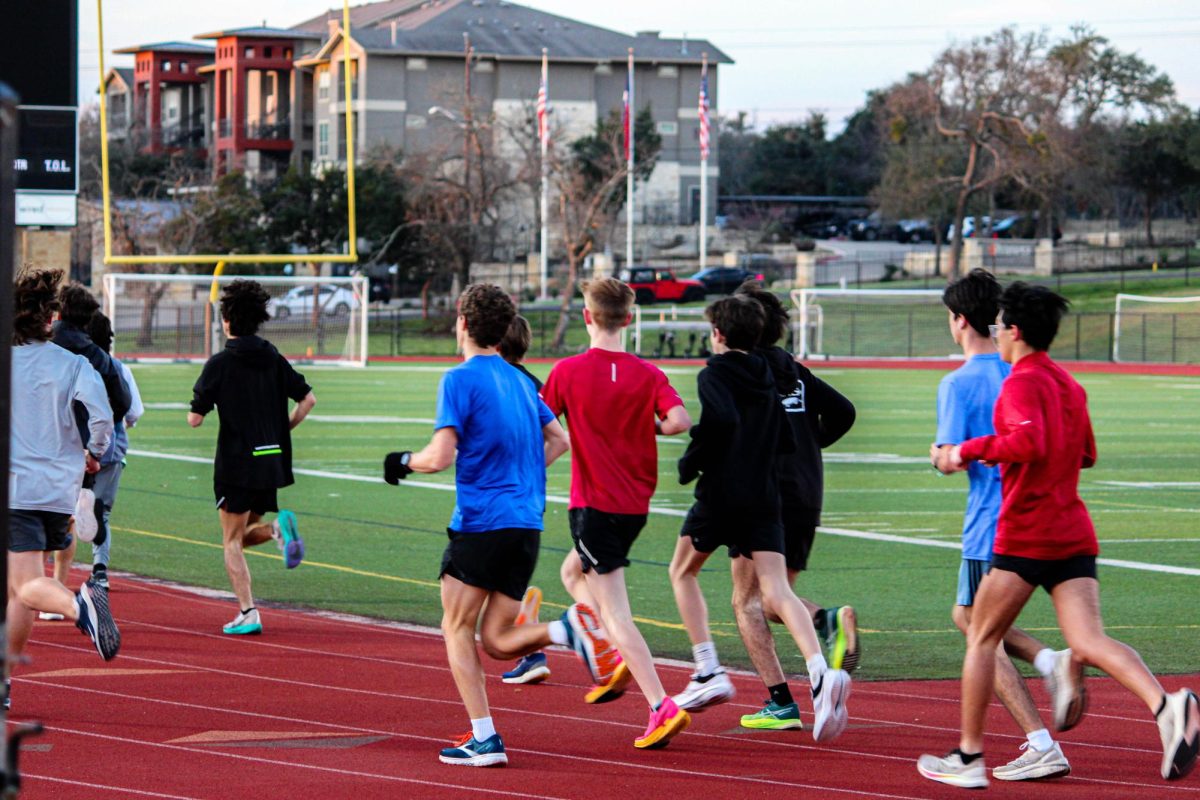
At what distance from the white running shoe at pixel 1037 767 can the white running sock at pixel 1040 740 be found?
0.04 ft

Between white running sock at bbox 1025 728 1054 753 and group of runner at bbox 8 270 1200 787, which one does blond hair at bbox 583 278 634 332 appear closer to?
group of runner at bbox 8 270 1200 787

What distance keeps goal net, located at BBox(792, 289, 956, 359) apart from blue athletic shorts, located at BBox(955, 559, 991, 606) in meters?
45.0

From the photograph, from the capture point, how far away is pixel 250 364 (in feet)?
29.4

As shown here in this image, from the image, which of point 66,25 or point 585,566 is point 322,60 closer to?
point 66,25

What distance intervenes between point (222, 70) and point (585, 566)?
81.3 m

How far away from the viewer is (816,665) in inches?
257

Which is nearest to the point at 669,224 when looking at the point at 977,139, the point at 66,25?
the point at 977,139

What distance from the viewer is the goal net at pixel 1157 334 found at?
5278 centimetres

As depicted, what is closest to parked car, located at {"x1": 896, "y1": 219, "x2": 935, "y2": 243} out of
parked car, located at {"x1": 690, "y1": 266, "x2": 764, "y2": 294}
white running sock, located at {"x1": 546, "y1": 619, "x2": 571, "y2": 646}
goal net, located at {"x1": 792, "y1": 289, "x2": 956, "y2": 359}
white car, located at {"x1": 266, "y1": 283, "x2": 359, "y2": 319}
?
parked car, located at {"x1": 690, "y1": 266, "x2": 764, "y2": 294}

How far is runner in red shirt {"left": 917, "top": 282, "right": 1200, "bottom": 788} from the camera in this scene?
570cm

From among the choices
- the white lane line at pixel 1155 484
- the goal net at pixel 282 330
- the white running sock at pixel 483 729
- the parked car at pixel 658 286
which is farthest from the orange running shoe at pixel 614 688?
the parked car at pixel 658 286

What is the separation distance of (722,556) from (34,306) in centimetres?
714

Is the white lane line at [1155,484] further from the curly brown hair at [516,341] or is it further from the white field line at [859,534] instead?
the curly brown hair at [516,341]

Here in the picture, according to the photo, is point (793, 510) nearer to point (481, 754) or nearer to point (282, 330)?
point (481, 754)
